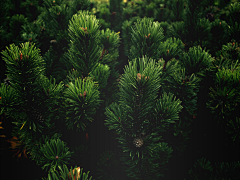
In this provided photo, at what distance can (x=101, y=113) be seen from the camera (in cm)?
101

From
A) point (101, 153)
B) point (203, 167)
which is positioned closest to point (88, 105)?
point (101, 153)

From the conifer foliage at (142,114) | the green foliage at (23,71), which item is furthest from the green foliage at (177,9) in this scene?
the green foliage at (23,71)

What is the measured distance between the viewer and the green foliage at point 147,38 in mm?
864

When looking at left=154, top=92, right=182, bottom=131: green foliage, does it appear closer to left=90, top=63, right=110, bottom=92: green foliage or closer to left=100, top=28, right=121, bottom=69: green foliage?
left=90, top=63, right=110, bottom=92: green foliage

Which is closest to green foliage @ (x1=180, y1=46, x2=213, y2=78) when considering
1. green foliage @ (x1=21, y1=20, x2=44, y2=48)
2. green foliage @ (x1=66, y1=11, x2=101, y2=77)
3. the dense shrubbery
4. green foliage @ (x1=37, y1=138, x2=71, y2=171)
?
the dense shrubbery

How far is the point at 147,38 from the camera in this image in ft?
2.86

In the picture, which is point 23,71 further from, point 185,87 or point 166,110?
point 185,87

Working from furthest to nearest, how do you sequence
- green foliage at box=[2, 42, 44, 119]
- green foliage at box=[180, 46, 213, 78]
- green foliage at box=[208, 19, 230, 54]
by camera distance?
green foliage at box=[208, 19, 230, 54] → green foliage at box=[180, 46, 213, 78] → green foliage at box=[2, 42, 44, 119]

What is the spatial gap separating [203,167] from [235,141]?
0.23 m

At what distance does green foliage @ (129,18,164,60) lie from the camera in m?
0.86

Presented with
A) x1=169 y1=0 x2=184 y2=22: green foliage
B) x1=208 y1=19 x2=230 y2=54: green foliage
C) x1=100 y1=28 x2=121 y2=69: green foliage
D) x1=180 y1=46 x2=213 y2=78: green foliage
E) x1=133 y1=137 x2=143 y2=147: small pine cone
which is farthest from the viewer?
x1=169 y1=0 x2=184 y2=22: green foliage

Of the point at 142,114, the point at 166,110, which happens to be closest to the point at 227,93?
the point at 166,110

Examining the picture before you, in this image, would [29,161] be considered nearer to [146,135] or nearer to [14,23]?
[146,135]

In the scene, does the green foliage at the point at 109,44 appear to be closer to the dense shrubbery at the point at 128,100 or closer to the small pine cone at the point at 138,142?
the dense shrubbery at the point at 128,100
